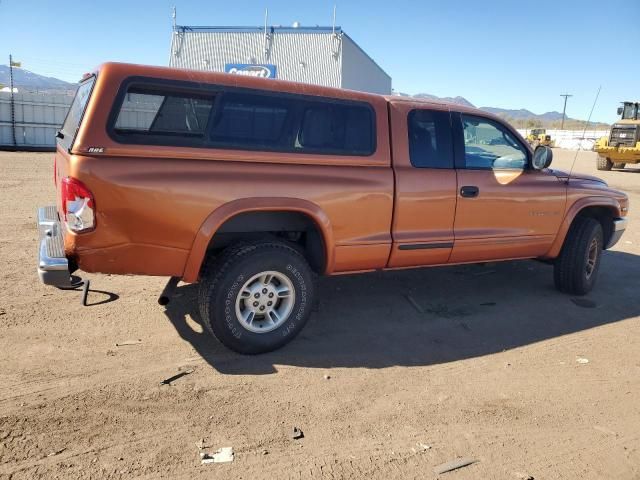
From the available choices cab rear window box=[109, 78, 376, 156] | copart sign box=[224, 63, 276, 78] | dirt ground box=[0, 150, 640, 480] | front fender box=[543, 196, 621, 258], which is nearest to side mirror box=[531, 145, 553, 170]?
front fender box=[543, 196, 621, 258]

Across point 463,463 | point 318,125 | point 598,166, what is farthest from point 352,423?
point 598,166

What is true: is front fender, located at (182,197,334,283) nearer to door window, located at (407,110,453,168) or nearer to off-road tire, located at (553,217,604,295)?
door window, located at (407,110,453,168)

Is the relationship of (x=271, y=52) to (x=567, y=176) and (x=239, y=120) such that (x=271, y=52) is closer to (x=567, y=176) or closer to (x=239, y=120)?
(x=567, y=176)

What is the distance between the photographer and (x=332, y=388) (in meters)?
3.47

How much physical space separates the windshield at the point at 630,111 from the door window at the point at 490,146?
2374 centimetres

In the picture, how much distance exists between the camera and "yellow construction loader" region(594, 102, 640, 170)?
22.6 metres

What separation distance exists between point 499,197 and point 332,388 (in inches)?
97.7

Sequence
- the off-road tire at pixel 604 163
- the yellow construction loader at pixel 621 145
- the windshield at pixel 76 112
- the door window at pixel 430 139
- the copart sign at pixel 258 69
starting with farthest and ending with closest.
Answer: the copart sign at pixel 258 69 < the off-road tire at pixel 604 163 < the yellow construction loader at pixel 621 145 < the door window at pixel 430 139 < the windshield at pixel 76 112

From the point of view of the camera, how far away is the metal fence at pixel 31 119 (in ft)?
60.8

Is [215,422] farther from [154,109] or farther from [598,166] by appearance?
[598,166]

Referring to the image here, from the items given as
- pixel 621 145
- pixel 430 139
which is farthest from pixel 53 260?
pixel 621 145

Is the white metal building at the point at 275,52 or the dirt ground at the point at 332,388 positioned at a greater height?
the white metal building at the point at 275,52

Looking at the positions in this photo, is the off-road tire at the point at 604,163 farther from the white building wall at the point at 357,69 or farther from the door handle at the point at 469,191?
the door handle at the point at 469,191

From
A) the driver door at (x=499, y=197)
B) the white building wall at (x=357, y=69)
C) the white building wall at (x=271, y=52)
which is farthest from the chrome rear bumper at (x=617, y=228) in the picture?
the white building wall at (x=271, y=52)
